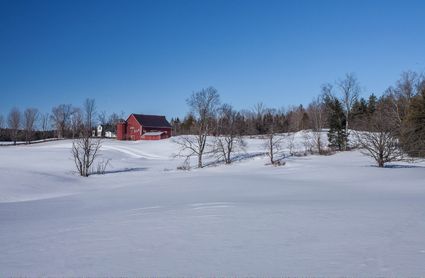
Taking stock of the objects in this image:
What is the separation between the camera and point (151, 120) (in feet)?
292

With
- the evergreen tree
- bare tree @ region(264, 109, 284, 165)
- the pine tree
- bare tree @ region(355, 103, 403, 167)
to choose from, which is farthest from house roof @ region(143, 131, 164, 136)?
bare tree @ region(355, 103, 403, 167)

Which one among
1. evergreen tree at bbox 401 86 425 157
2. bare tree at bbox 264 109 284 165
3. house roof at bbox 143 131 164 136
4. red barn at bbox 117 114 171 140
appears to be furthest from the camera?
red barn at bbox 117 114 171 140

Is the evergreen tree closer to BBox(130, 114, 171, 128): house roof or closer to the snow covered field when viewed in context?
the snow covered field

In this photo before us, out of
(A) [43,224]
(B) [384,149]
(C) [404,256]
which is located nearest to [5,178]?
(A) [43,224]

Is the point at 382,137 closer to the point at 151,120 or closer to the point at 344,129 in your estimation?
the point at 344,129

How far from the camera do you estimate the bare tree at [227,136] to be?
45719 mm

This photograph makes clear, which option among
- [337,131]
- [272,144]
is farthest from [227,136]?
[337,131]

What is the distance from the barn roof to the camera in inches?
3433

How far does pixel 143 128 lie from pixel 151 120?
144 inches

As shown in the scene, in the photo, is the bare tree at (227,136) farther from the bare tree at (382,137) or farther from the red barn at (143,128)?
the red barn at (143,128)

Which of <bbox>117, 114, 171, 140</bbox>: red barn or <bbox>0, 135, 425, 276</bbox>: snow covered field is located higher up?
<bbox>117, 114, 171, 140</bbox>: red barn

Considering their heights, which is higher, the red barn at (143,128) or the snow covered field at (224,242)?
the red barn at (143,128)

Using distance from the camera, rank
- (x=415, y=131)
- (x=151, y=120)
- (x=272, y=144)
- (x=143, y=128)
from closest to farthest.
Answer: (x=415, y=131) → (x=272, y=144) → (x=143, y=128) → (x=151, y=120)

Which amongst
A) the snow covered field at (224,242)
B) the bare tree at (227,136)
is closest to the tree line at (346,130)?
the bare tree at (227,136)
